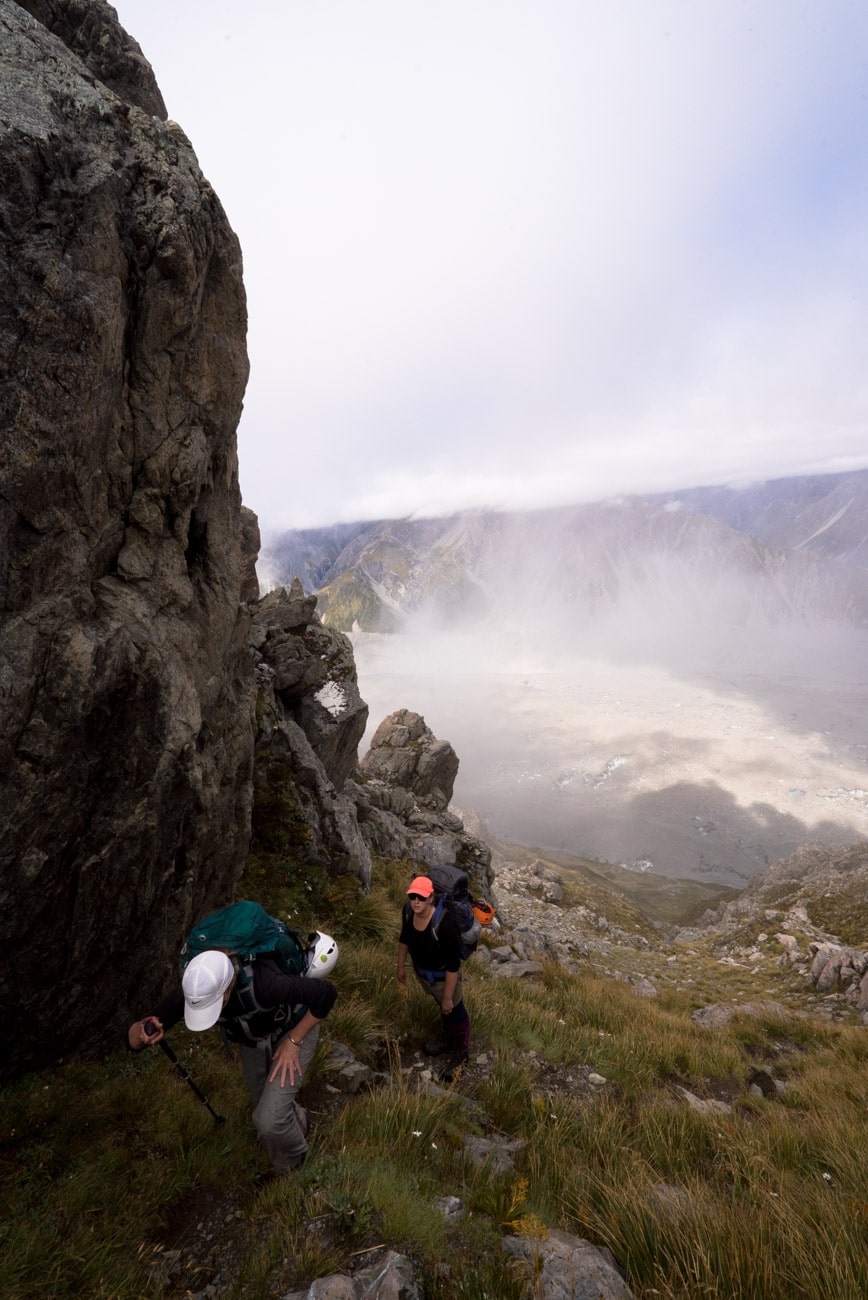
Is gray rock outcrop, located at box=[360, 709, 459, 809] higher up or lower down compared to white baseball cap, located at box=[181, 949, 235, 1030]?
lower down

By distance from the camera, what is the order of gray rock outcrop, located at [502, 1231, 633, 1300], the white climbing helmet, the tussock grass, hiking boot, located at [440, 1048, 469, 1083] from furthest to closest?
hiking boot, located at [440, 1048, 469, 1083] → the white climbing helmet → the tussock grass → gray rock outcrop, located at [502, 1231, 633, 1300]

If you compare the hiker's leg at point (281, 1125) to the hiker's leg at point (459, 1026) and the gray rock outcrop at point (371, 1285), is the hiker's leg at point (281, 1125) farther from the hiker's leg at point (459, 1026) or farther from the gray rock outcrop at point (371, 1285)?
the hiker's leg at point (459, 1026)

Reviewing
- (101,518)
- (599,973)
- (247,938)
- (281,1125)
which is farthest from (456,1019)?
(599,973)

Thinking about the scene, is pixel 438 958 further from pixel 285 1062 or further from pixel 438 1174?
pixel 285 1062

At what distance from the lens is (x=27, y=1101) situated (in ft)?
17.4

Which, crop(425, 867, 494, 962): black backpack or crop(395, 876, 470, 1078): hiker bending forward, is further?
crop(425, 867, 494, 962): black backpack

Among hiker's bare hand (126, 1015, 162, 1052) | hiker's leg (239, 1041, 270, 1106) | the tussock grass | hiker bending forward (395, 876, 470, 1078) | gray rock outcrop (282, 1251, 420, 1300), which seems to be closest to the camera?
gray rock outcrop (282, 1251, 420, 1300)

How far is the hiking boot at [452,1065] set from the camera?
7355 mm

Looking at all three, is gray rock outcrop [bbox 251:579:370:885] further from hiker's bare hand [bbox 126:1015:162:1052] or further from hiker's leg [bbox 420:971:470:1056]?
hiker's bare hand [bbox 126:1015:162:1052]

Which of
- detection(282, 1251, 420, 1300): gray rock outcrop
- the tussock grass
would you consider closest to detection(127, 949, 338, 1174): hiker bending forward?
the tussock grass

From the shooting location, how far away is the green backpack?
15.3 feet

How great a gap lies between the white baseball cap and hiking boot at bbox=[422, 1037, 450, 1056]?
198 inches

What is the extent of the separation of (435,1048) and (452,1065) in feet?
1.09

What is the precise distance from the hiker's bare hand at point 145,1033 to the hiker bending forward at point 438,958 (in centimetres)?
306
